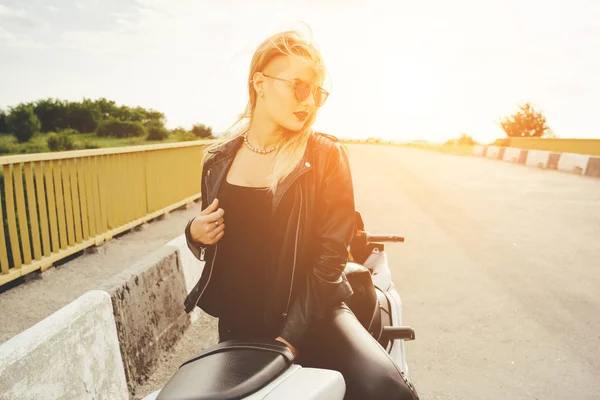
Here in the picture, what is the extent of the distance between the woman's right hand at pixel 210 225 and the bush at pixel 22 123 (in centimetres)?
2018

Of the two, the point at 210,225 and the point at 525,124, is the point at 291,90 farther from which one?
the point at 525,124

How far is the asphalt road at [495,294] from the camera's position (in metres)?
3.58

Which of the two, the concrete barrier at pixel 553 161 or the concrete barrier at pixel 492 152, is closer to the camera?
the concrete barrier at pixel 553 161

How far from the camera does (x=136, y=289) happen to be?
315 cm

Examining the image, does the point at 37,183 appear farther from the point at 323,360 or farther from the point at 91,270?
the point at 323,360

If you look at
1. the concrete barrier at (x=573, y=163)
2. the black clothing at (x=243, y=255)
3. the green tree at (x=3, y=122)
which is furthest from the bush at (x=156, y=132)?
the black clothing at (x=243, y=255)

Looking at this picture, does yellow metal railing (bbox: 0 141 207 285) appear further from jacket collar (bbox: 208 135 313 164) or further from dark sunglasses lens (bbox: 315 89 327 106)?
dark sunglasses lens (bbox: 315 89 327 106)

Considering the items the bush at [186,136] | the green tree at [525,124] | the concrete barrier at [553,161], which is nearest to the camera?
the concrete barrier at [553,161]

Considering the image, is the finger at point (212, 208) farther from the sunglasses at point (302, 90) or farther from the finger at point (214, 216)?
the sunglasses at point (302, 90)

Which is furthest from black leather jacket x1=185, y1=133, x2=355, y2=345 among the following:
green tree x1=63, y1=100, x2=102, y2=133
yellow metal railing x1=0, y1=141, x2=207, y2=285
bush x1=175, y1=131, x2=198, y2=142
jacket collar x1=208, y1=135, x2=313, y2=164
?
green tree x1=63, y1=100, x2=102, y2=133

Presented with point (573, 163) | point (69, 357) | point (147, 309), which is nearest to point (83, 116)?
point (573, 163)

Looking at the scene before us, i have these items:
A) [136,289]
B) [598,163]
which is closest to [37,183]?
[136,289]

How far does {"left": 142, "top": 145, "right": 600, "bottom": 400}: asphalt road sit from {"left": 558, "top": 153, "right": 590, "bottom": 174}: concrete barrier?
23.9 feet

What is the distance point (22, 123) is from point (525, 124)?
5652 centimetres
